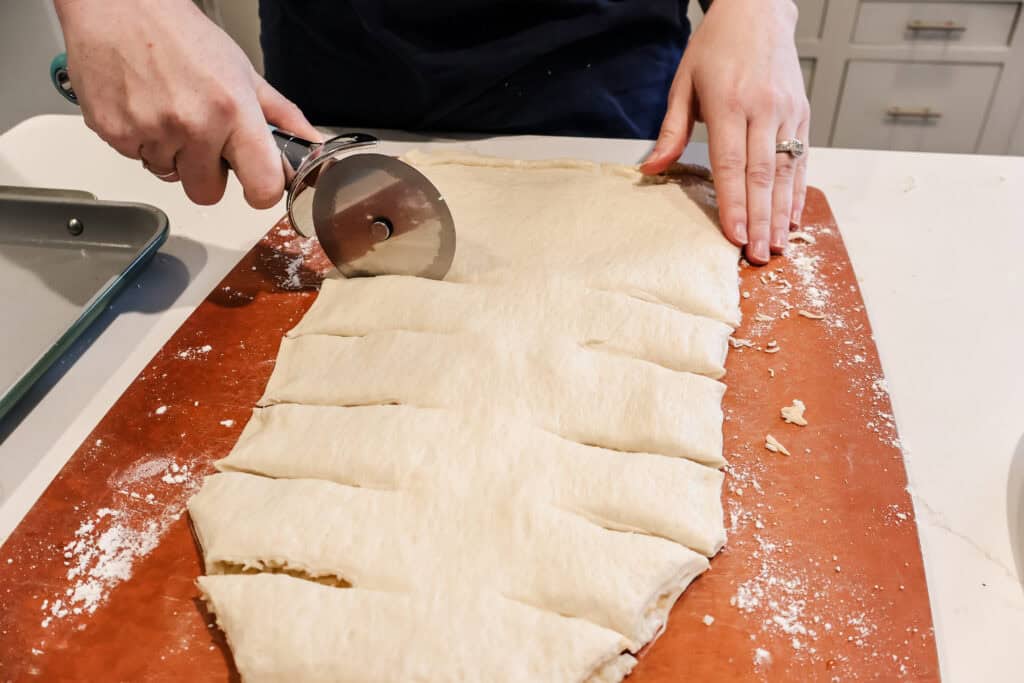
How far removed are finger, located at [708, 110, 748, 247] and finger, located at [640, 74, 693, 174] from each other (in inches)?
3.0

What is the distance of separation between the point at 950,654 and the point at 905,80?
2.96 m

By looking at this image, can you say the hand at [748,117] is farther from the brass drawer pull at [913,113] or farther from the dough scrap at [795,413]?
the brass drawer pull at [913,113]

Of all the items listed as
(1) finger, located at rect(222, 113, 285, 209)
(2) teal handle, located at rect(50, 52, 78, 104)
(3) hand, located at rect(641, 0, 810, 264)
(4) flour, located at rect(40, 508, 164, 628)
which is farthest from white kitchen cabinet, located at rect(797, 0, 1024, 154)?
(4) flour, located at rect(40, 508, 164, 628)

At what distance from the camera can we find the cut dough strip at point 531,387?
1036 mm

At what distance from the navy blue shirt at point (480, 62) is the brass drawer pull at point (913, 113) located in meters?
1.89

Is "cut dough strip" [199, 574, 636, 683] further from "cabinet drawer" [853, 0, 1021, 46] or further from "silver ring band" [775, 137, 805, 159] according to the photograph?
"cabinet drawer" [853, 0, 1021, 46]

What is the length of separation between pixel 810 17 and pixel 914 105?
0.63m

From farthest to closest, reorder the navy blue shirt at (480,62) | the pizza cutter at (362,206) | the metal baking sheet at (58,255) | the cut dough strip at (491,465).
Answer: the navy blue shirt at (480,62)
the metal baking sheet at (58,255)
the pizza cutter at (362,206)
the cut dough strip at (491,465)

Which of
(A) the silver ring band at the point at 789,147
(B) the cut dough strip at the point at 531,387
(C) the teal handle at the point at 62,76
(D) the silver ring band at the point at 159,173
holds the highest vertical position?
(C) the teal handle at the point at 62,76

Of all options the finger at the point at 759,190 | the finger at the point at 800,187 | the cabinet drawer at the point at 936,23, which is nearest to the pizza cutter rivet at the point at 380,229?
the finger at the point at 759,190

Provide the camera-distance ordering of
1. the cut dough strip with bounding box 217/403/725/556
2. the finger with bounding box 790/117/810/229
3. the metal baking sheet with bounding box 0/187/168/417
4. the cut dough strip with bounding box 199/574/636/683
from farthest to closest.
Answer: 1. the finger with bounding box 790/117/810/229
2. the metal baking sheet with bounding box 0/187/168/417
3. the cut dough strip with bounding box 217/403/725/556
4. the cut dough strip with bounding box 199/574/636/683

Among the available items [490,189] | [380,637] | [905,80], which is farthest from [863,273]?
[905,80]

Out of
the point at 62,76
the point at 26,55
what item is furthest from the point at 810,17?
the point at 26,55

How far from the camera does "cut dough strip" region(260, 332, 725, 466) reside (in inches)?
40.8
